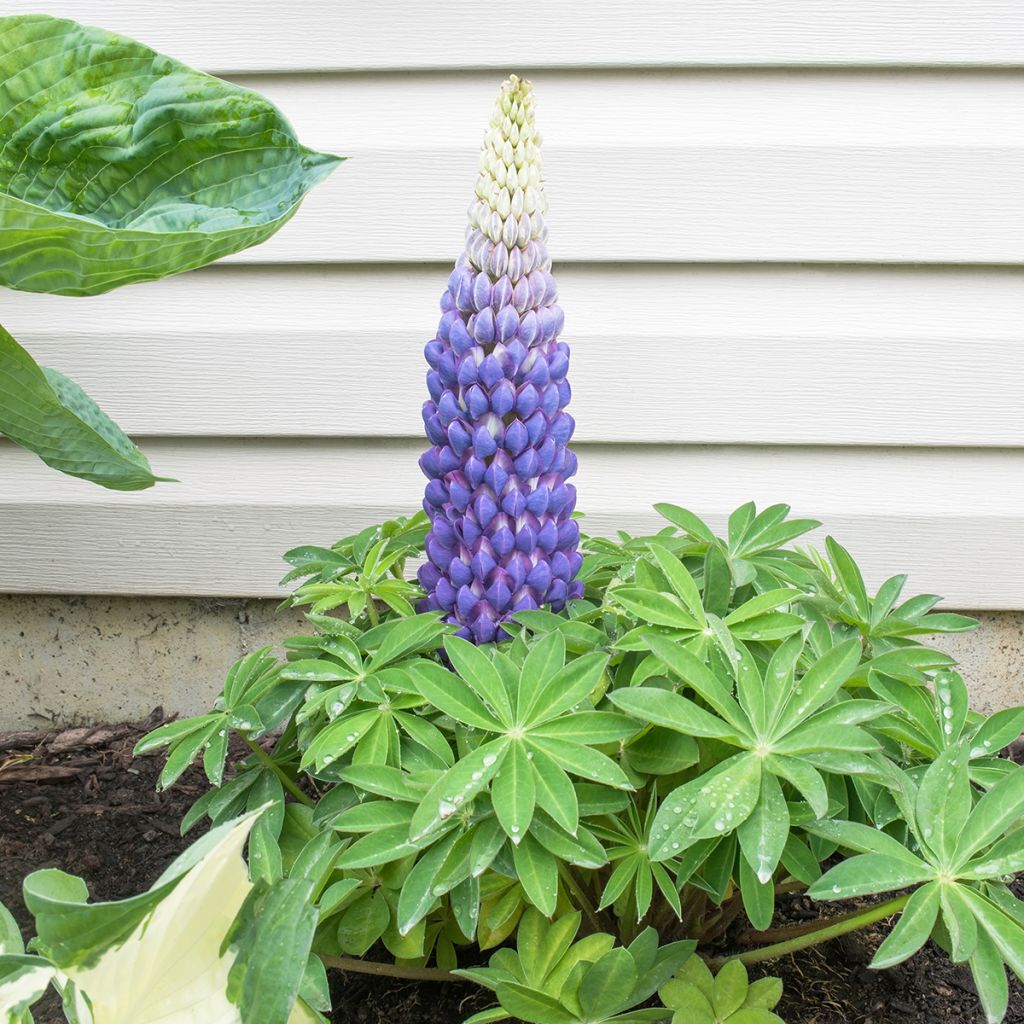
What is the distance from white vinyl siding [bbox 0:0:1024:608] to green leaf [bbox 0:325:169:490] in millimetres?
706

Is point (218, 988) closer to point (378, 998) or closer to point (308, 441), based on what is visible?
point (378, 998)

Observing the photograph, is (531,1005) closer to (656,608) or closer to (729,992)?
(729,992)

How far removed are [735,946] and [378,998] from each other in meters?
0.46

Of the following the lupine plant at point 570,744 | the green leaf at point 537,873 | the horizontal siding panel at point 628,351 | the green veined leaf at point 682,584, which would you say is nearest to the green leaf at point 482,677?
the lupine plant at point 570,744

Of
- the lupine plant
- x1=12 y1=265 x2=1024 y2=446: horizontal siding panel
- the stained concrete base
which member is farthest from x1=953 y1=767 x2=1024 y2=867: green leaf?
the stained concrete base

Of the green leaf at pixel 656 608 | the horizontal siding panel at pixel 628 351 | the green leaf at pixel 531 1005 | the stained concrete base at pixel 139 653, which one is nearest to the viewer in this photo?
the green leaf at pixel 531 1005

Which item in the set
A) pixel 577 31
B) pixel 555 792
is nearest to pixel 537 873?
pixel 555 792

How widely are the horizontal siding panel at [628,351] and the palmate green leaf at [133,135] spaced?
2.53 feet

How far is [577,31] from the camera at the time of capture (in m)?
1.51

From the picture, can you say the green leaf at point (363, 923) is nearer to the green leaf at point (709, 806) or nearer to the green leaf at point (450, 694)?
the green leaf at point (450, 694)

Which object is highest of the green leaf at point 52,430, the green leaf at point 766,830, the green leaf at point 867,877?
the green leaf at point 52,430

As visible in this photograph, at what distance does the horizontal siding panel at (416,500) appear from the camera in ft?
5.75

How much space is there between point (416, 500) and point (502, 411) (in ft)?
2.37

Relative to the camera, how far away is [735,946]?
122 cm
